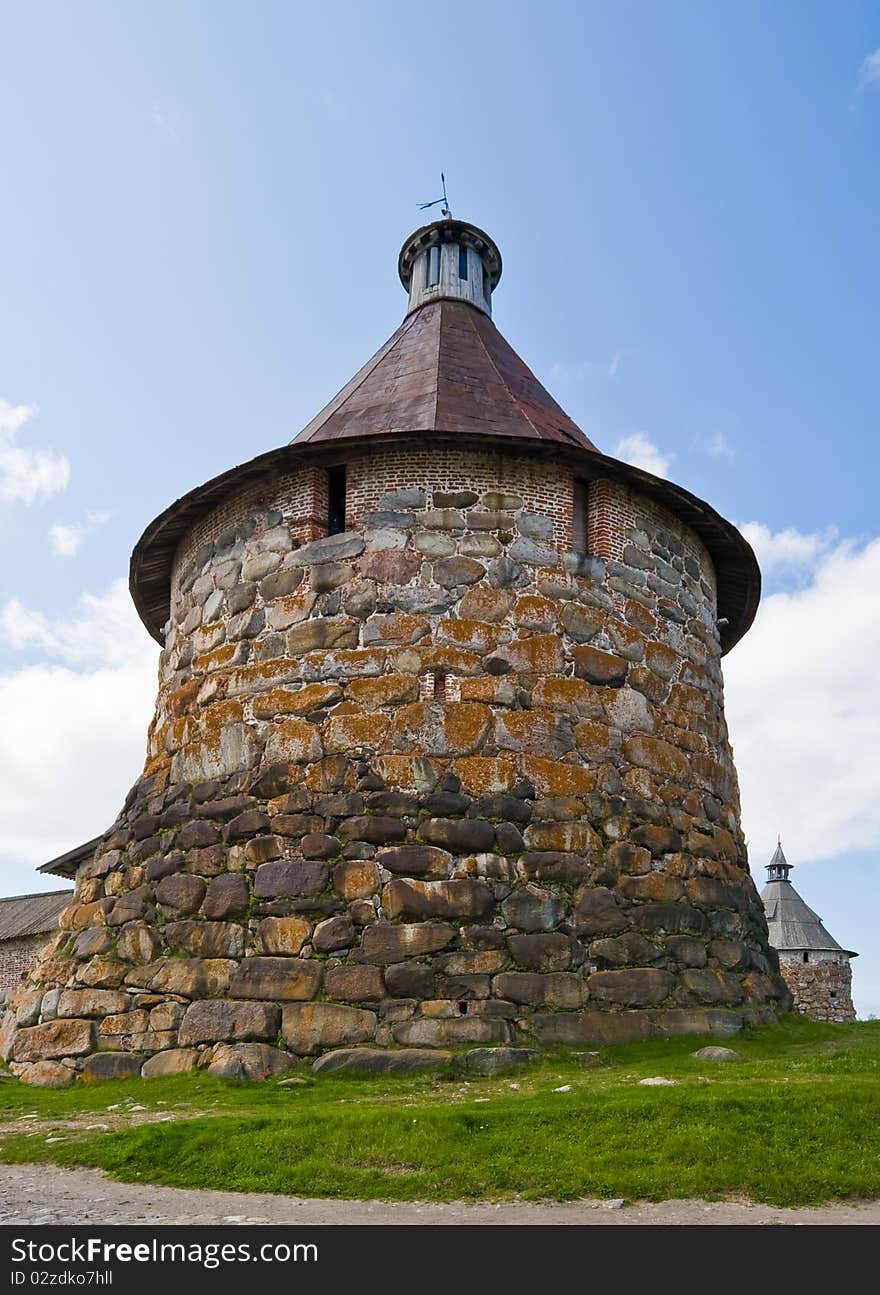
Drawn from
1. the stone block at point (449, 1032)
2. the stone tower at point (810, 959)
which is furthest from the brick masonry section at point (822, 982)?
the stone block at point (449, 1032)

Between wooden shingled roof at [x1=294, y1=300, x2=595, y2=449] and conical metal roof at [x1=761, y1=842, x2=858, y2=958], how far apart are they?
977 inches

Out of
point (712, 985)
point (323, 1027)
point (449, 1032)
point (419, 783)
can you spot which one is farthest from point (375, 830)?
point (712, 985)

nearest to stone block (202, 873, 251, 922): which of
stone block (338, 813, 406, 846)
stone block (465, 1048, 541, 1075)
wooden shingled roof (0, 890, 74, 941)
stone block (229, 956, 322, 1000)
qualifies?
stone block (229, 956, 322, 1000)

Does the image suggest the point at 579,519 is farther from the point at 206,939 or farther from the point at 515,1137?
the point at 515,1137

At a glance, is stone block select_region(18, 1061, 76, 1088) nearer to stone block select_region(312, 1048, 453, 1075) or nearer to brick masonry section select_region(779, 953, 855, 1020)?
stone block select_region(312, 1048, 453, 1075)

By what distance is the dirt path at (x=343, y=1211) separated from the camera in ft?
11.8

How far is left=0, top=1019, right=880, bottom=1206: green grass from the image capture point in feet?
13.3

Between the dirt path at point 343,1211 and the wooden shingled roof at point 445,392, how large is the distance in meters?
6.16

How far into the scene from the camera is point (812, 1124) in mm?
4590
